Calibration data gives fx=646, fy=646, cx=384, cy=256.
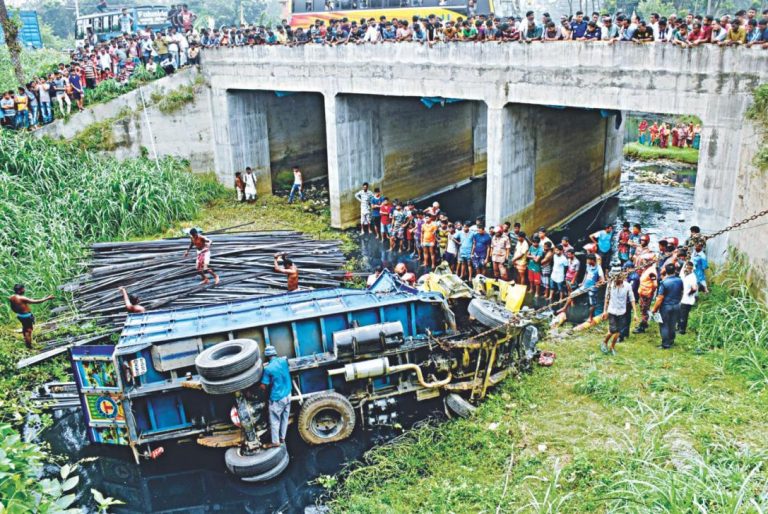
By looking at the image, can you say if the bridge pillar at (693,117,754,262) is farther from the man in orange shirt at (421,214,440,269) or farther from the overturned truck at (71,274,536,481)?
the man in orange shirt at (421,214,440,269)

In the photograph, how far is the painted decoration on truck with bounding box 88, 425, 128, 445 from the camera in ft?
31.6

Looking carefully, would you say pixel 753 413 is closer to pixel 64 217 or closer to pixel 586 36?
pixel 586 36

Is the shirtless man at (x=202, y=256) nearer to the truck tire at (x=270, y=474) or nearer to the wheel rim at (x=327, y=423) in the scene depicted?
the wheel rim at (x=327, y=423)

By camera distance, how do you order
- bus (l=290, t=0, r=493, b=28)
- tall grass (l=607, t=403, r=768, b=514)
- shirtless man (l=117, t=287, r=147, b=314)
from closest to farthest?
tall grass (l=607, t=403, r=768, b=514) < shirtless man (l=117, t=287, r=147, b=314) < bus (l=290, t=0, r=493, b=28)

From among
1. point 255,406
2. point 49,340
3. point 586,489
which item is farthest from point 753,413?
point 49,340

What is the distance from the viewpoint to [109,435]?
970 centimetres

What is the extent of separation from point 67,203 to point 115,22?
68.8 feet

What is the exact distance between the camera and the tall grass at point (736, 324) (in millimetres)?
9891

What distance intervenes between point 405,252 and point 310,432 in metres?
9.06

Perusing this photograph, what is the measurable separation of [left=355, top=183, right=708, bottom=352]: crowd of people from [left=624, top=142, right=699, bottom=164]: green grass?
13410mm

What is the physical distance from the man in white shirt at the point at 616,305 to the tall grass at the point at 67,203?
11.7 m

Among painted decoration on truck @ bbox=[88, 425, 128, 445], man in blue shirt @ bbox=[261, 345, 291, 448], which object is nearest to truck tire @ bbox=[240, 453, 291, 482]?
man in blue shirt @ bbox=[261, 345, 291, 448]

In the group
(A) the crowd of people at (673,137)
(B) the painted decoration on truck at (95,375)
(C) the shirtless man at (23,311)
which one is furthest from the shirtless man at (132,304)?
(A) the crowd of people at (673,137)

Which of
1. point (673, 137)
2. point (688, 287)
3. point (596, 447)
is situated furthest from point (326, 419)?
point (673, 137)
